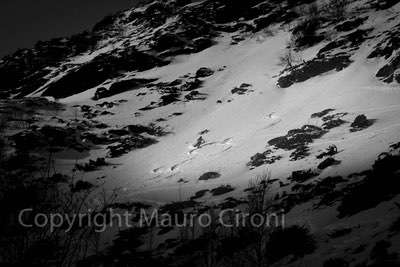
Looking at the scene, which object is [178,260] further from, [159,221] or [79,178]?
[79,178]

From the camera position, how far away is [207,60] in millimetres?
76125

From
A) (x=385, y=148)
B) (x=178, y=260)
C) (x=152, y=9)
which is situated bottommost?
(x=178, y=260)

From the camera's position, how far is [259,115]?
43.3 metres

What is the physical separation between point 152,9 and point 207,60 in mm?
55674

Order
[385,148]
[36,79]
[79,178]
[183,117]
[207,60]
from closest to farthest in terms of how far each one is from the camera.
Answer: [385,148] → [79,178] → [183,117] → [207,60] → [36,79]

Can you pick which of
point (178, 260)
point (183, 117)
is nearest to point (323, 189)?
point (178, 260)

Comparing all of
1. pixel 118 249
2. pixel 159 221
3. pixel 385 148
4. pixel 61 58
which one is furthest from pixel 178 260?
pixel 61 58

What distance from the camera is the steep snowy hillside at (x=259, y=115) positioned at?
15.7m

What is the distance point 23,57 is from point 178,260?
120 meters

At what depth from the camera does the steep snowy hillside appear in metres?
15.7

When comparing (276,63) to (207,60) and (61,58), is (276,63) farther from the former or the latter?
(61,58)

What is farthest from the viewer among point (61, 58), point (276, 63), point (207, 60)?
point (61, 58)

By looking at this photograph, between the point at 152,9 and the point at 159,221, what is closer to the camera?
the point at 159,221

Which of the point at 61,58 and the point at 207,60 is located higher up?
the point at 61,58
